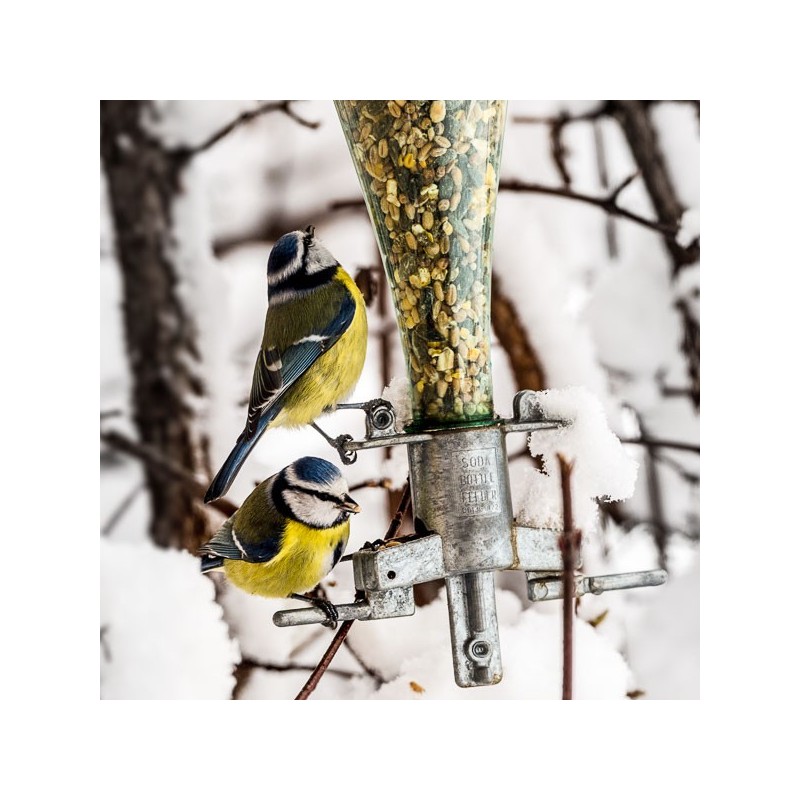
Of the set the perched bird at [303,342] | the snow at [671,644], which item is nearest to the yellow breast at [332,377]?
the perched bird at [303,342]

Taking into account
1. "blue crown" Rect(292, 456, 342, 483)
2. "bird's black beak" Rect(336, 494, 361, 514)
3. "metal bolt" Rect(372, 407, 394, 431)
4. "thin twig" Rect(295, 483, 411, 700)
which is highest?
"metal bolt" Rect(372, 407, 394, 431)

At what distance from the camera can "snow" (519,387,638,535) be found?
0.97 metres

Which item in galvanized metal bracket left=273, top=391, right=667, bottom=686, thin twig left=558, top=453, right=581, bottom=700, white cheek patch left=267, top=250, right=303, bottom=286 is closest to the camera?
thin twig left=558, top=453, right=581, bottom=700

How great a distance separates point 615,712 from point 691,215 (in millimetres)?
578

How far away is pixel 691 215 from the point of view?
1060 mm

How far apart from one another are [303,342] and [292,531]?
200mm

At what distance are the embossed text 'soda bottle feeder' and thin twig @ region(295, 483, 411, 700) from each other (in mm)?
68

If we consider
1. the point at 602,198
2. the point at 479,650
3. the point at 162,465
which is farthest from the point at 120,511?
the point at 602,198

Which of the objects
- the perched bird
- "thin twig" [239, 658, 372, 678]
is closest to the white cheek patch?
the perched bird

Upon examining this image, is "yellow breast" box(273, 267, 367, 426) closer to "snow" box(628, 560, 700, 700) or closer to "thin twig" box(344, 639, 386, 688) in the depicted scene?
"thin twig" box(344, 639, 386, 688)

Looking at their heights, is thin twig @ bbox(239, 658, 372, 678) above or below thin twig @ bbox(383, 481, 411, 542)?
below

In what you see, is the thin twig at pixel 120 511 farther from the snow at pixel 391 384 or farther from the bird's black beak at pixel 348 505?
the bird's black beak at pixel 348 505

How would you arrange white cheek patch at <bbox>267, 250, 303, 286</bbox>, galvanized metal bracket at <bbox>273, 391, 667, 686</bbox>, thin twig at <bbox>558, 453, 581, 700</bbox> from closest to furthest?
1. thin twig at <bbox>558, 453, 581, 700</bbox>
2. galvanized metal bracket at <bbox>273, 391, 667, 686</bbox>
3. white cheek patch at <bbox>267, 250, 303, 286</bbox>

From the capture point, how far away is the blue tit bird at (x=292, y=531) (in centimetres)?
97
